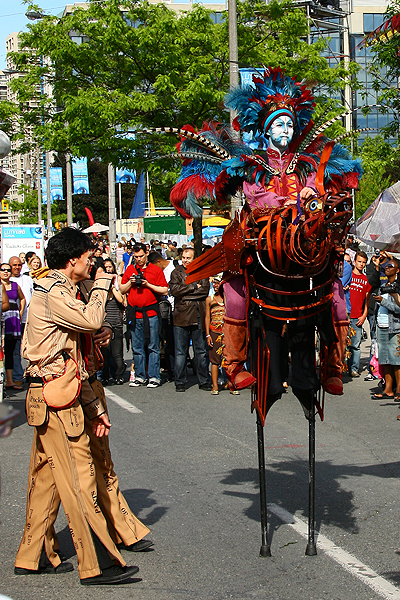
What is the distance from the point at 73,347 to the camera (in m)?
4.39

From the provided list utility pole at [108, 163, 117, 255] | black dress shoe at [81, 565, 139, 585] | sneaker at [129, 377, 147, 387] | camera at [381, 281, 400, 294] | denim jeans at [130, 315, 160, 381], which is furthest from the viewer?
utility pole at [108, 163, 117, 255]

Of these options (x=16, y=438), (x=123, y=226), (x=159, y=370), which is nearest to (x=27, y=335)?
(x=16, y=438)

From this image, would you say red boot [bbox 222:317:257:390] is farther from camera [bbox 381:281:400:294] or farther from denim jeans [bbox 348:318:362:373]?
denim jeans [bbox 348:318:362:373]

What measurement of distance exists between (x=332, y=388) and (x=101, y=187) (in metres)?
66.6

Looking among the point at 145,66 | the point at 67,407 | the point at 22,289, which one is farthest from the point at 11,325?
the point at 145,66

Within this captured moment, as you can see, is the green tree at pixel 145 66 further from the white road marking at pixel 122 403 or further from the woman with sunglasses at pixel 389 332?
the woman with sunglasses at pixel 389 332

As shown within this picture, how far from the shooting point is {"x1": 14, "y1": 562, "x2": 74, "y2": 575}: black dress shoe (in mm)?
4586

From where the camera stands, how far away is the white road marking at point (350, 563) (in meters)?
4.23

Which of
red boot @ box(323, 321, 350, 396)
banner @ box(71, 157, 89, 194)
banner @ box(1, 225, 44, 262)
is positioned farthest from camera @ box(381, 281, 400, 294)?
banner @ box(71, 157, 89, 194)

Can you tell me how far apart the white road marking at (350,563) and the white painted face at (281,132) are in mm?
2504

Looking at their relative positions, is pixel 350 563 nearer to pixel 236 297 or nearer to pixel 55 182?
pixel 236 297

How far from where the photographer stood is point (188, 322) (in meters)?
10.8

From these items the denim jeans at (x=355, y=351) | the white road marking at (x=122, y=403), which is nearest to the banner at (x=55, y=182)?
the denim jeans at (x=355, y=351)

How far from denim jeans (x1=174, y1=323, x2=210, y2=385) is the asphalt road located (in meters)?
1.28
